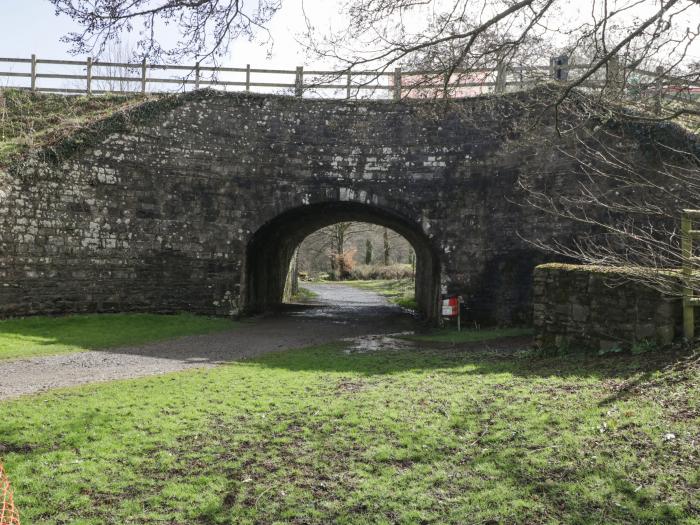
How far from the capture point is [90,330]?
41.3 feet

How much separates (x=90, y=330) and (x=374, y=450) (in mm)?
9482

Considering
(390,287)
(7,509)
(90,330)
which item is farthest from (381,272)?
(7,509)

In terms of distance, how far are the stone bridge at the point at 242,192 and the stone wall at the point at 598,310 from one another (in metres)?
5.04

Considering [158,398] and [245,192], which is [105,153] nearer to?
[245,192]

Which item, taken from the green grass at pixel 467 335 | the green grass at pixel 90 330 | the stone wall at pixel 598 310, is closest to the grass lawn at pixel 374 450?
the stone wall at pixel 598 310

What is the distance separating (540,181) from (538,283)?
18.0 feet

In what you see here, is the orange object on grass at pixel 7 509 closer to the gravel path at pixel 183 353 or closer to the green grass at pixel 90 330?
the gravel path at pixel 183 353

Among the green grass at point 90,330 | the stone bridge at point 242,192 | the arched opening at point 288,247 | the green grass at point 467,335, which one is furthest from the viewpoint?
the arched opening at point 288,247

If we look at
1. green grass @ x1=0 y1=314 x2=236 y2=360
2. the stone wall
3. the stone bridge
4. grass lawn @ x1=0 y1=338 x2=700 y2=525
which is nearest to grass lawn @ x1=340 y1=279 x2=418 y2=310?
the stone bridge

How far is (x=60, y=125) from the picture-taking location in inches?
565

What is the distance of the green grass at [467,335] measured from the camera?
1242cm

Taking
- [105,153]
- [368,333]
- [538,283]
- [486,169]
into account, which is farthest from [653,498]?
[105,153]

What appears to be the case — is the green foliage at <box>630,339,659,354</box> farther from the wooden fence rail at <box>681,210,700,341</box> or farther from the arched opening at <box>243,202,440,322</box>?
the arched opening at <box>243,202,440,322</box>

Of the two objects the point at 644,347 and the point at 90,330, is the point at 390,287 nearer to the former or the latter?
the point at 90,330
